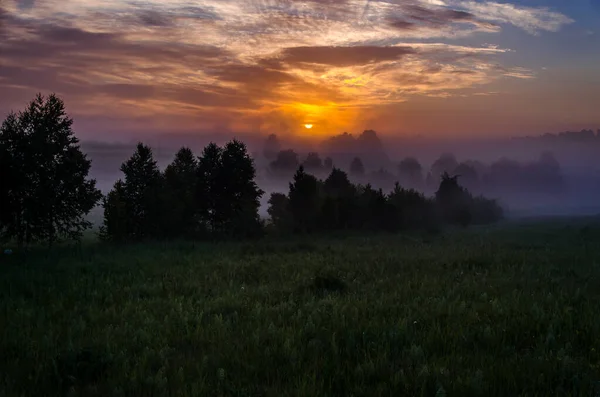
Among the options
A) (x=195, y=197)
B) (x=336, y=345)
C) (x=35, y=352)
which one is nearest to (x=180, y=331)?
(x=35, y=352)

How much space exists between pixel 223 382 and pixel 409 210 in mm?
66594

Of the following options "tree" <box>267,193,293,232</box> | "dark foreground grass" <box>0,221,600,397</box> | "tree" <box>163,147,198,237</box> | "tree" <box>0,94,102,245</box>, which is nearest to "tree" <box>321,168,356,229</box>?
"tree" <box>267,193,293,232</box>

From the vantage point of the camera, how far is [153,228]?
126 ft

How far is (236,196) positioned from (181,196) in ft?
20.3

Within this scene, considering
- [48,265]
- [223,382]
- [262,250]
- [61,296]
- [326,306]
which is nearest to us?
[223,382]

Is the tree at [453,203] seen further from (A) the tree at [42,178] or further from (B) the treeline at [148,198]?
(A) the tree at [42,178]

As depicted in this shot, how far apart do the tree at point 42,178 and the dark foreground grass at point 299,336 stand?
1686 centimetres

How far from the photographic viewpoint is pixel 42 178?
30.0 meters

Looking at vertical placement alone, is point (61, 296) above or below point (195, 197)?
below

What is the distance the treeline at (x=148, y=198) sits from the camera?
2961cm

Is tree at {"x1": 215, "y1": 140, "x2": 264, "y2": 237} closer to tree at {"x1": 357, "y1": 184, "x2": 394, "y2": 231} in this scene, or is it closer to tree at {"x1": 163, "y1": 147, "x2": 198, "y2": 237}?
tree at {"x1": 163, "y1": 147, "x2": 198, "y2": 237}

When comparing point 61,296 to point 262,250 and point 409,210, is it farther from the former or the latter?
point 409,210

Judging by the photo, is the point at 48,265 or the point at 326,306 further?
the point at 48,265

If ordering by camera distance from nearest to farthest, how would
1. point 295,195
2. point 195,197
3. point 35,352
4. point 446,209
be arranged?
point 35,352 → point 195,197 → point 295,195 → point 446,209
